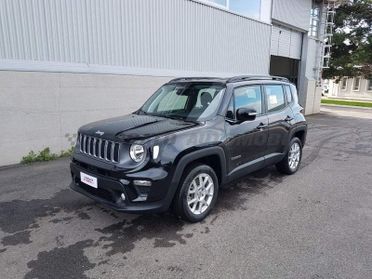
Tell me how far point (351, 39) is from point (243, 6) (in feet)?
41.0

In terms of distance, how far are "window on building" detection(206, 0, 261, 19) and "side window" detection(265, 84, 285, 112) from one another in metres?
6.20

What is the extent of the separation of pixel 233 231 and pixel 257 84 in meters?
2.39

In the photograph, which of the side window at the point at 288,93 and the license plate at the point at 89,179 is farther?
the side window at the point at 288,93

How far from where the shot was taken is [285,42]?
1520 centimetres

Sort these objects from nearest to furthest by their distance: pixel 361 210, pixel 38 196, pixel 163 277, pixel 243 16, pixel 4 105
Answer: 1. pixel 163 277
2. pixel 361 210
3. pixel 38 196
4. pixel 4 105
5. pixel 243 16

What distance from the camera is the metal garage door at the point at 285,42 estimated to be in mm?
14281

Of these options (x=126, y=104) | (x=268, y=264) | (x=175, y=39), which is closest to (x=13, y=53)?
(x=126, y=104)

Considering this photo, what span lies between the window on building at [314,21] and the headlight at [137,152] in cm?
1647

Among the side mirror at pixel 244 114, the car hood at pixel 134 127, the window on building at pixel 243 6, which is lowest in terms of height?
the car hood at pixel 134 127

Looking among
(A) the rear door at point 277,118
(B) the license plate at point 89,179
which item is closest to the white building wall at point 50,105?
(B) the license plate at point 89,179

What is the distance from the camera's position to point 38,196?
15.8ft

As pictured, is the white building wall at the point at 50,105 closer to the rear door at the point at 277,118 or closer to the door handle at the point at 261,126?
the rear door at the point at 277,118

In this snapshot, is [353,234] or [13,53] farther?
[13,53]

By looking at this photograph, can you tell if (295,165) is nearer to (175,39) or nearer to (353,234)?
(353,234)
